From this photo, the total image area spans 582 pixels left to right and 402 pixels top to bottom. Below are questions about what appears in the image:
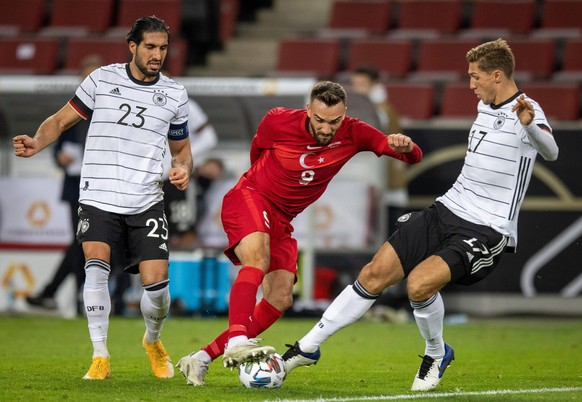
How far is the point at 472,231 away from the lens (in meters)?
7.32

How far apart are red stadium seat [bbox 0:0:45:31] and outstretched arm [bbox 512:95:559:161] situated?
12.9 metres

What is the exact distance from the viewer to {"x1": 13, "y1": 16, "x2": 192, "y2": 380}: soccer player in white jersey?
25.4 feet

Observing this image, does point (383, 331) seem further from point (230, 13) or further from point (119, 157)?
point (230, 13)

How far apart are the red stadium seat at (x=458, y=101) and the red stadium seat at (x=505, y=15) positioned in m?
1.73

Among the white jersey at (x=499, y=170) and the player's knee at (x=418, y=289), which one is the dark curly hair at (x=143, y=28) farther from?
the player's knee at (x=418, y=289)

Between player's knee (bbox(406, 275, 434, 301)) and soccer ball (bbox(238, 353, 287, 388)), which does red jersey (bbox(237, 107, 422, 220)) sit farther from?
soccer ball (bbox(238, 353, 287, 388))

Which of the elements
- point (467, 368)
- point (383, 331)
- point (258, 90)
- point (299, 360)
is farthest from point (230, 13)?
point (299, 360)

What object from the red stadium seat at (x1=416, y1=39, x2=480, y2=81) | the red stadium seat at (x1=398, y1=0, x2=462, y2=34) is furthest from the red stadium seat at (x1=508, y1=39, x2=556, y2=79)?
the red stadium seat at (x1=398, y1=0, x2=462, y2=34)

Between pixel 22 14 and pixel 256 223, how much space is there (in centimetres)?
1232

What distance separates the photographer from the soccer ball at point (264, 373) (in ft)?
23.3

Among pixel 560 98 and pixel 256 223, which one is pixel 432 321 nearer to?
pixel 256 223

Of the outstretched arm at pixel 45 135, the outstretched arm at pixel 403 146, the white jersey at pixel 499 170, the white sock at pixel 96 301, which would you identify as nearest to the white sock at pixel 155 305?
the white sock at pixel 96 301

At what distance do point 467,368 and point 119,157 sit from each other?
3077mm

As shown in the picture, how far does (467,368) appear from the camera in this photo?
8.97m
